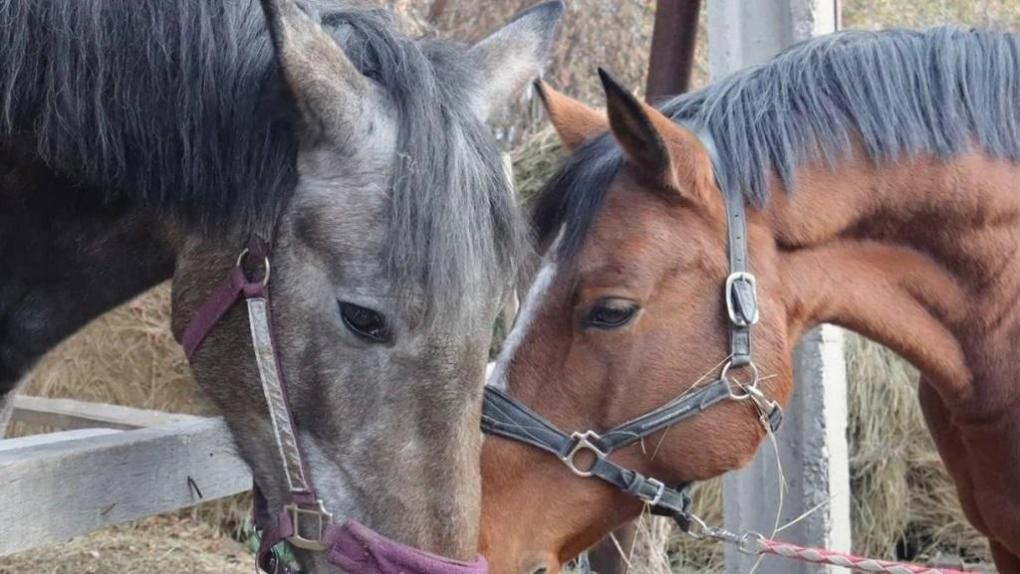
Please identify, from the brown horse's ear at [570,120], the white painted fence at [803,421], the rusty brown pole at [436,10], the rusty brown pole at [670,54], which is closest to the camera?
the brown horse's ear at [570,120]

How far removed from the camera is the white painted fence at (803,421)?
3701 mm

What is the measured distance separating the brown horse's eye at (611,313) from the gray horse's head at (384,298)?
397 mm

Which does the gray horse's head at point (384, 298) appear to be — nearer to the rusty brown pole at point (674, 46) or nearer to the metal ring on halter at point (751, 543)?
the metal ring on halter at point (751, 543)

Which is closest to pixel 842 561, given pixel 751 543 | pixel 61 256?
pixel 751 543

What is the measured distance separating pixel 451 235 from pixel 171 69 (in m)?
0.60

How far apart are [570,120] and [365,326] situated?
1.09 m

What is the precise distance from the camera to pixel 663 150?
2.44 m

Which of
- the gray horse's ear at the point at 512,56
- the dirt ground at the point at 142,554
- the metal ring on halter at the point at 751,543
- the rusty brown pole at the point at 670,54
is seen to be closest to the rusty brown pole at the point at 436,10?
the dirt ground at the point at 142,554

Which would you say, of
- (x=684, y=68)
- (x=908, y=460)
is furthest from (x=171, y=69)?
(x=908, y=460)

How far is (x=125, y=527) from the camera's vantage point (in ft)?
17.9

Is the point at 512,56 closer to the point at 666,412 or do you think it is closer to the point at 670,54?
the point at 666,412

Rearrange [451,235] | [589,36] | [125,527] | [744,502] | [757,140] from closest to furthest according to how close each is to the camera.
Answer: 1. [451,235]
2. [757,140]
3. [744,502]
4. [125,527]
5. [589,36]

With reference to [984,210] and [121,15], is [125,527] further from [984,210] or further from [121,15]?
[984,210]

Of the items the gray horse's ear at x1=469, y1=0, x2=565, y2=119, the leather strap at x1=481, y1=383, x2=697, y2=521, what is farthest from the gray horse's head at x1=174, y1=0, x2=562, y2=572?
the leather strap at x1=481, y1=383, x2=697, y2=521
